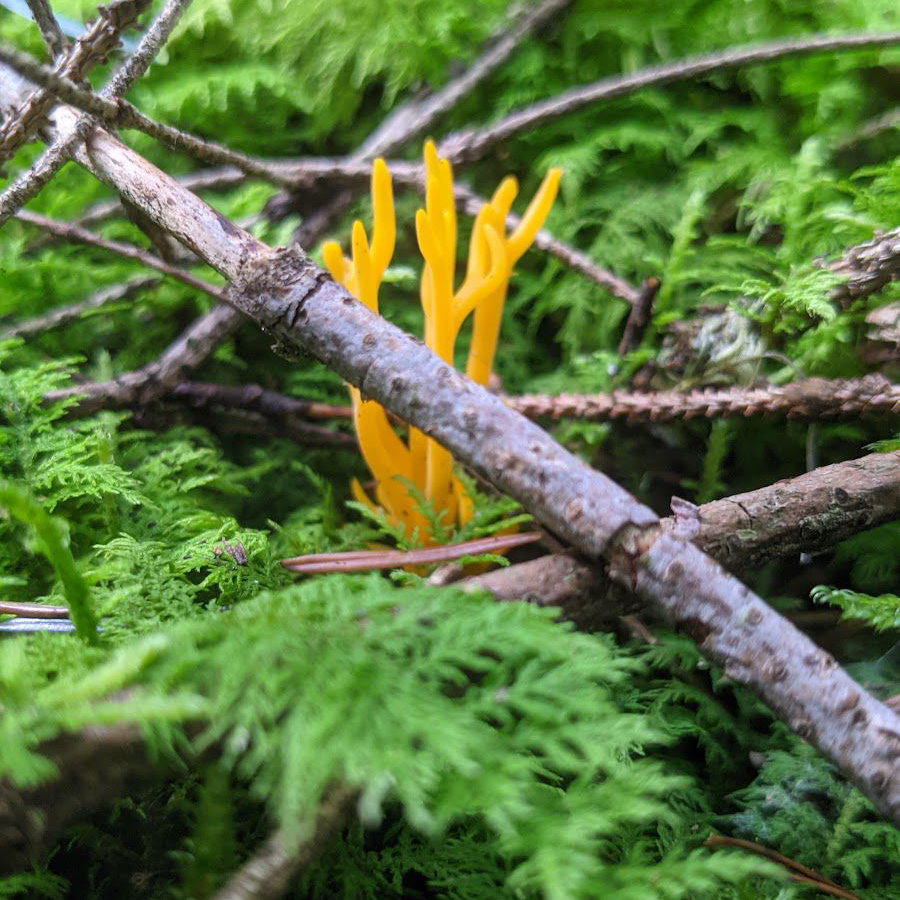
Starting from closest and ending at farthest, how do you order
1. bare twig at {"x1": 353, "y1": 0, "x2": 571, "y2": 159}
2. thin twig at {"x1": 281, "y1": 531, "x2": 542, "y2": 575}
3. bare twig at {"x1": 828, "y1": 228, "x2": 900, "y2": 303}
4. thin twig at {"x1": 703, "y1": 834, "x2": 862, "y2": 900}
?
1. thin twig at {"x1": 703, "y1": 834, "x2": 862, "y2": 900}
2. thin twig at {"x1": 281, "y1": 531, "x2": 542, "y2": 575}
3. bare twig at {"x1": 828, "y1": 228, "x2": 900, "y2": 303}
4. bare twig at {"x1": 353, "y1": 0, "x2": 571, "y2": 159}

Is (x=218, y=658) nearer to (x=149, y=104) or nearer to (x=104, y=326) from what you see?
(x=104, y=326)

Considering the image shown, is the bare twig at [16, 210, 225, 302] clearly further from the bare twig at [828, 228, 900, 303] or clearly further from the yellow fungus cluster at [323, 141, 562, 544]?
the bare twig at [828, 228, 900, 303]

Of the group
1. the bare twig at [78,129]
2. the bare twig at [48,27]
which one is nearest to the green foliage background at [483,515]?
the bare twig at [78,129]

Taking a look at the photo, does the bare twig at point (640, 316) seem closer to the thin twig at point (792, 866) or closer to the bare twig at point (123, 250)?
the bare twig at point (123, 250)

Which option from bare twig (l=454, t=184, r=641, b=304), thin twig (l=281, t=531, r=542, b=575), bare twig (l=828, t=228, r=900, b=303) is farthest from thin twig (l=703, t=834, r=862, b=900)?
bare twig (l=454, t=184, r=641, b=304)

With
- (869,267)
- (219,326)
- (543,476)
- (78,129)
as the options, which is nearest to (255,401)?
(219,326)

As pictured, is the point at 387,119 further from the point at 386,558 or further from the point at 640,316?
the point at 386,558
